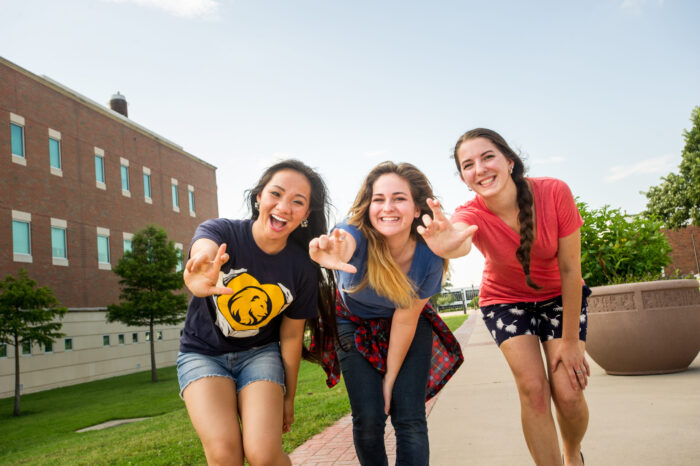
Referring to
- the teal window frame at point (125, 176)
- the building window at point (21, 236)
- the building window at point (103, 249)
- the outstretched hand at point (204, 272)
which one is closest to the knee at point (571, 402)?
the outstretched hand at point (204, 272)

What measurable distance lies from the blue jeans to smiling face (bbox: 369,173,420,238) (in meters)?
0.71

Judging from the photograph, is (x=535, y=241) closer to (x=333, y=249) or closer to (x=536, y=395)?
(x=536, y=395)

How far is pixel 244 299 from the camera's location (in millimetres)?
3285

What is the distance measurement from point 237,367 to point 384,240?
45.4 inches

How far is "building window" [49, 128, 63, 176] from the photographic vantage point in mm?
24947

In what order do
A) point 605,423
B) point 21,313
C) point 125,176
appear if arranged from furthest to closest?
point 125,176, point 21,313, point 605,423

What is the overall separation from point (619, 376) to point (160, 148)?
31.6 m

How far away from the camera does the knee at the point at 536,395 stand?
3201 mm

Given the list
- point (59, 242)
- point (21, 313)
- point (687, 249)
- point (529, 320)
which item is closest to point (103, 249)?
point (59, 242)

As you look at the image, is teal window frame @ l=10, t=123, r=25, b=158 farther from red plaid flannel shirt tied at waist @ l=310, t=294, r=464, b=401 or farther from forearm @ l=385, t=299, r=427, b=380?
forearm @ l=385, t=299, r=427, b=380

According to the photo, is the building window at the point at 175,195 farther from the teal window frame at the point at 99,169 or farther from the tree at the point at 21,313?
the tree at the point at 21,313

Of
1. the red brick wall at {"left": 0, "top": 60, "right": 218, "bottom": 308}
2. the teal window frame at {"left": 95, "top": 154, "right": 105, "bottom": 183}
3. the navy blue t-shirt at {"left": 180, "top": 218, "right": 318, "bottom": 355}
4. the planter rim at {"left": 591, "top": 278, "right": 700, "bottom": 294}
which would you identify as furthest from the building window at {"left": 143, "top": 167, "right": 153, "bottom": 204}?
the navy blue t-shirt at {"left": 180, "top": 218, "right": 318, "bottom": 355}

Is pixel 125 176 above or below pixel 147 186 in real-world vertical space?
above

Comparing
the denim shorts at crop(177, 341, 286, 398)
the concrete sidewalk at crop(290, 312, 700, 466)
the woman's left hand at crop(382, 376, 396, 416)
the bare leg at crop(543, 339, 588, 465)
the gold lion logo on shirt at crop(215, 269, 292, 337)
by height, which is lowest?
the concrete sidewalk at crop(290, 312, 700, 466)
